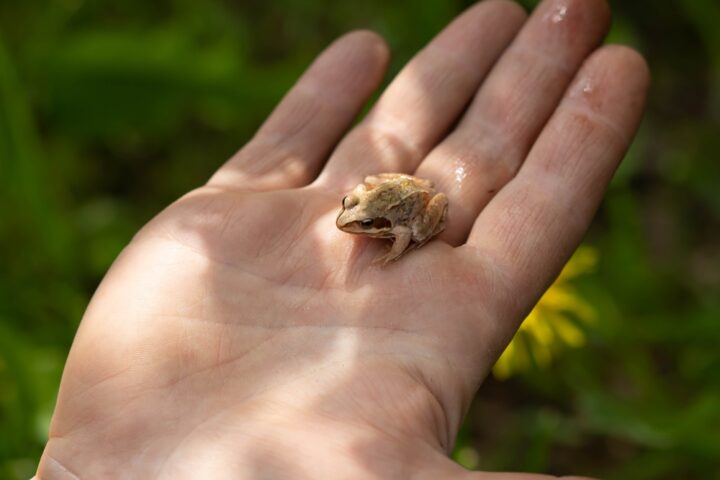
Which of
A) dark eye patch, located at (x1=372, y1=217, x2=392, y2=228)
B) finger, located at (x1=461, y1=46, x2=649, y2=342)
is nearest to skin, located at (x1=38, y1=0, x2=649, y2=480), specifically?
finger, located at (x1=461, y1=46, x2=649, y2=342)

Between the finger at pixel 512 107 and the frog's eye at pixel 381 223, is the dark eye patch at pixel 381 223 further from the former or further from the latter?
the finger at pixel 512 107

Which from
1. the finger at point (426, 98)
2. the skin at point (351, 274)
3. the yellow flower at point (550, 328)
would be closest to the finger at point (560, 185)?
the skin at point (351, 274)

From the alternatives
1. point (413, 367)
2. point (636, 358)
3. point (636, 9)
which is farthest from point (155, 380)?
point (636, 9)

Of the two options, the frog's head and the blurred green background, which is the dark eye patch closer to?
the frog's head

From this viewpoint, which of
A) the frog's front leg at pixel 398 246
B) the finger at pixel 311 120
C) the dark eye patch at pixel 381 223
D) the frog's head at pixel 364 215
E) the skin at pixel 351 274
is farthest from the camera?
the finger at pixel 311 120

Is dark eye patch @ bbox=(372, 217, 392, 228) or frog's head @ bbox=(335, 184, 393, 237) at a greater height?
frog's head @ bbox=(335, 184, 393, 237)

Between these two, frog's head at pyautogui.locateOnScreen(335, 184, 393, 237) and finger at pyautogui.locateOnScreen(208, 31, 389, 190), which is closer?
frog's head at pyautogui.locateOnScreen(335, 184, 393, 237)

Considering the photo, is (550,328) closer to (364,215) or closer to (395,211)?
(395,211)
